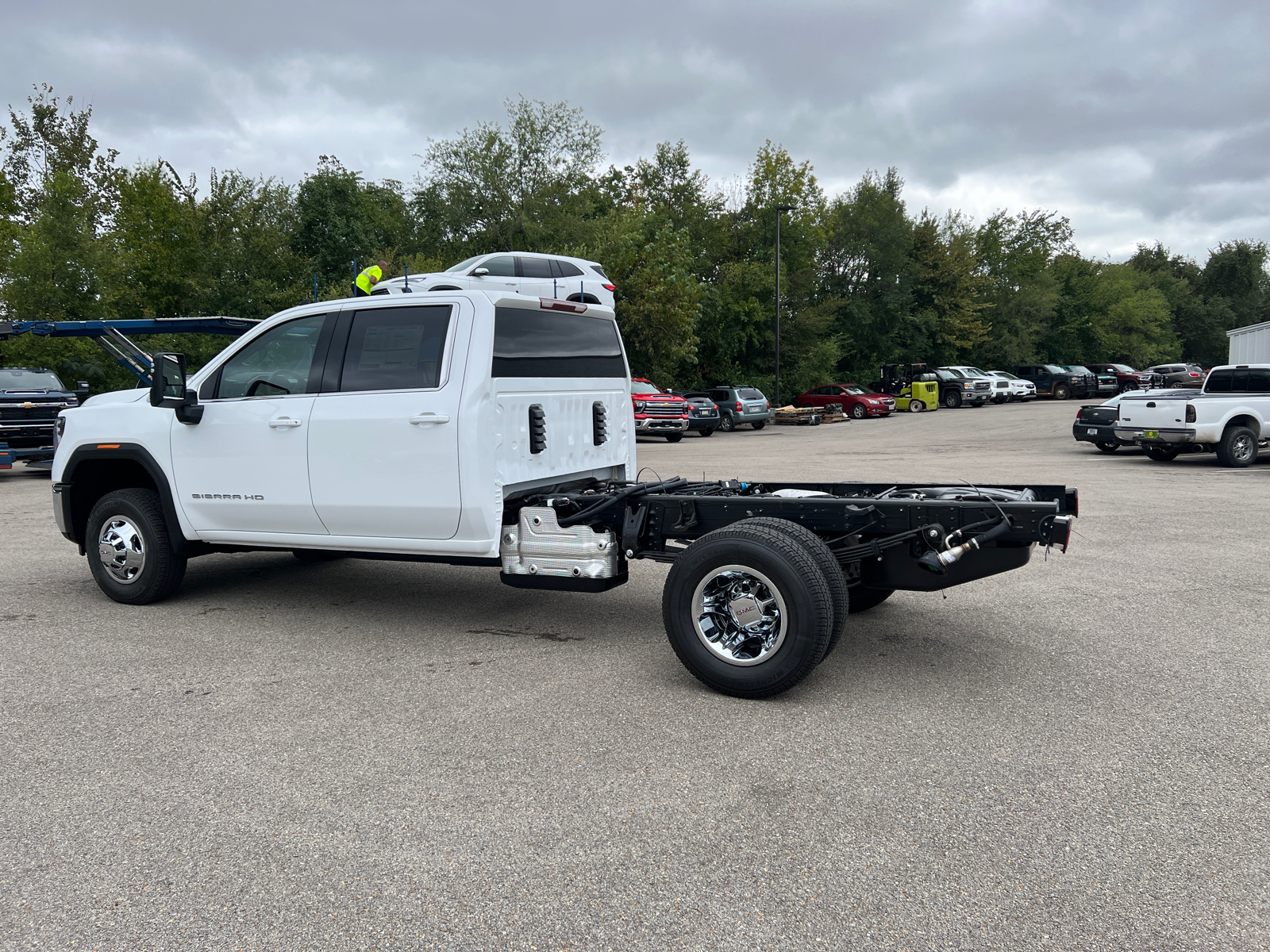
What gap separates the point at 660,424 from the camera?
26.8m

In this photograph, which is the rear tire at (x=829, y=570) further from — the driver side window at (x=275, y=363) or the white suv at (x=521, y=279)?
the driver side window at (x=275, y=363)

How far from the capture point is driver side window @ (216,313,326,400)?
5938 mm

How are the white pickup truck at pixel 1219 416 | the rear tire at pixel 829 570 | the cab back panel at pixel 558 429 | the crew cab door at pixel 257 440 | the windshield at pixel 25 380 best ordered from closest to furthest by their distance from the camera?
the rear tire at pixel 829 570 < the cab back panel at pixel 558 429 < the crew cab door at pixel 257 440 < the white pickup truck at pixel 1219 416 < the windshield at pixel 25 380

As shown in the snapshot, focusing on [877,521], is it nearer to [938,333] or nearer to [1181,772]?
[1181,772]

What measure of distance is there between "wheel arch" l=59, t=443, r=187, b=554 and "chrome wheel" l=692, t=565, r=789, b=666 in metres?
3.92

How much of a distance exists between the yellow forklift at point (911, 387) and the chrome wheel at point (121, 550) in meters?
38.7

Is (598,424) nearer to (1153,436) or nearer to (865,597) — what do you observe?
(865,597)

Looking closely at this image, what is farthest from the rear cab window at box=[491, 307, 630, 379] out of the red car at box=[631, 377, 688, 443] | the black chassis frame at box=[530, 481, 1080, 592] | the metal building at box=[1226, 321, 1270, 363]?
the metal building at box=[1226, 321, 1270, 363]

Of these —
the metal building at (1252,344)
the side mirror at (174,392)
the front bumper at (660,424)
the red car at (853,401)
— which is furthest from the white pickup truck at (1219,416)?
the red car at (853,401)

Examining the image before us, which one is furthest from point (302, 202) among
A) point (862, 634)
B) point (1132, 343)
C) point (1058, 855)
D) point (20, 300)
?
point (1132, 343)

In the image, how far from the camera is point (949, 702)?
4.56m

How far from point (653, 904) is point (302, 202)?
135 ft

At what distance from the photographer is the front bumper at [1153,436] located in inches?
645

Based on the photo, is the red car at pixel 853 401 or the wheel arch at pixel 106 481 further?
the red car at pixel 853 401
